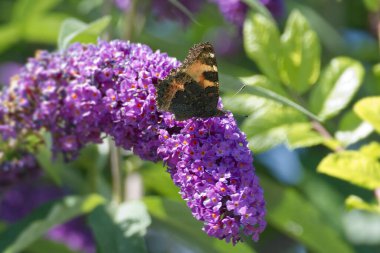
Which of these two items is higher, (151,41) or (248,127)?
(151,41)

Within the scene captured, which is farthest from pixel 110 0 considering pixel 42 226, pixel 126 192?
pixel 42 226

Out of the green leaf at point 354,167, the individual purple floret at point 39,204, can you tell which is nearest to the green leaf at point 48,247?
the individual purple floret at point 39,204

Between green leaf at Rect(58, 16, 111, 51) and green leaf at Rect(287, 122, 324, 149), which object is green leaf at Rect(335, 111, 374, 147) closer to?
green leaf at Rect(287, 122, 324, 149)

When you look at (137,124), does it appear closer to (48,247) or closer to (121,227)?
(121,227)

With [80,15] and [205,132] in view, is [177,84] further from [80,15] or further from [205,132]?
[80,15]

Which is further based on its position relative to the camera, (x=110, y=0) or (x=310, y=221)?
(x=110, y=0)

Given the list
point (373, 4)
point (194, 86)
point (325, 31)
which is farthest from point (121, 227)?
point (325, 31)
